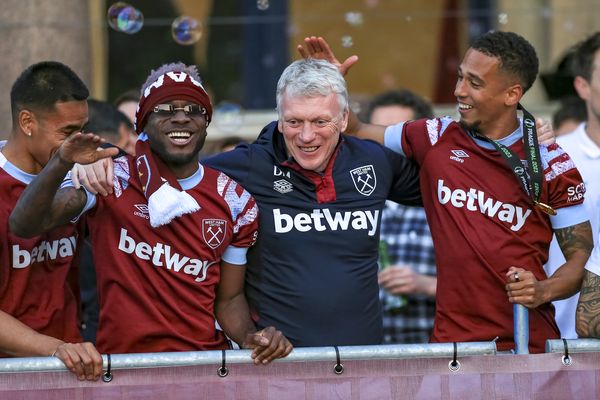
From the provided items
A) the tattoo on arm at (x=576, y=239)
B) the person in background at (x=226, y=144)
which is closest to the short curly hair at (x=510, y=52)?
the tattoo on arm at (x=576, y=239)

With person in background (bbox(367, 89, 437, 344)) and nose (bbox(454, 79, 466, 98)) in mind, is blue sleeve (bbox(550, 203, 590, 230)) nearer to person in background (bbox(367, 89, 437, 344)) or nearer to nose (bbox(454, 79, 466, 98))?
nose (bbox(454, 79, 466, 98))

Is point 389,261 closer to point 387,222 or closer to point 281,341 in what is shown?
point 387,222

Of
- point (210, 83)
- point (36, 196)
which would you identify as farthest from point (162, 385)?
point (210, 83)

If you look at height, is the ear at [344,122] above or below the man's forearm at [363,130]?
above

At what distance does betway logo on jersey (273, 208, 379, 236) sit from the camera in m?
4.97

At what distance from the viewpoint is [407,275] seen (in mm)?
6609

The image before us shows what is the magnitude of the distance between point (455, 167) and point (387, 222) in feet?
6.19

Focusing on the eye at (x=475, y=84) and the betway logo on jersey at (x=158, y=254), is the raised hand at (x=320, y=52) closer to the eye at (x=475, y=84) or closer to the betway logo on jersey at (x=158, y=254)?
the eye at (x=475, y=84)

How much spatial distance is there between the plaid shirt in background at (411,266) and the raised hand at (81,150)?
2786mm

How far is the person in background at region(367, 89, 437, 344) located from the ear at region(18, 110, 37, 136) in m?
2.41

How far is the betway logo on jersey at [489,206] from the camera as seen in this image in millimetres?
4984

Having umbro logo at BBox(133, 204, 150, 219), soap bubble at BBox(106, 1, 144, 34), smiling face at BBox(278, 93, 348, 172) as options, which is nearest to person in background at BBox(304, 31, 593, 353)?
smiling face at BBox(278, 93, 348, 172)

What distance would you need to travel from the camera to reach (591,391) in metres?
4.32

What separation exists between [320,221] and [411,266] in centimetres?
190
